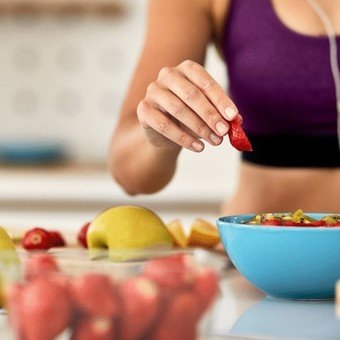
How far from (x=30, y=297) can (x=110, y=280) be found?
2.4 inches

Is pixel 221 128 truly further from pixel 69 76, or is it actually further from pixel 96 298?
pixel 69 76

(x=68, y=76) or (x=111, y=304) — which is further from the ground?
(x=68, y=76)

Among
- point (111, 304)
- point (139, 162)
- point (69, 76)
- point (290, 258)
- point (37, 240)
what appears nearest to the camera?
point (111, 304)

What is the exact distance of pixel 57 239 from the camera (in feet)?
3.65

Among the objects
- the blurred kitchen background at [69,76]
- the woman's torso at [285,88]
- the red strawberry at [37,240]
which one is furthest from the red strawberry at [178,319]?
the blurred kitchen background at [69,76]

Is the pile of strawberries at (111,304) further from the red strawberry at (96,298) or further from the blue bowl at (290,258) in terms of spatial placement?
the blue bowl at (290,258)

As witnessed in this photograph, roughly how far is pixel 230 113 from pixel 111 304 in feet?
1.20

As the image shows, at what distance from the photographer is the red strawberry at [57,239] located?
1.11 meters

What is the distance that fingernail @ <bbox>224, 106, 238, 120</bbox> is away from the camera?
918mm

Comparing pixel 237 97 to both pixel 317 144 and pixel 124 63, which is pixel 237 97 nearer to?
pixel 317 144

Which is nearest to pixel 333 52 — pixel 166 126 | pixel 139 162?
pixel 139 162

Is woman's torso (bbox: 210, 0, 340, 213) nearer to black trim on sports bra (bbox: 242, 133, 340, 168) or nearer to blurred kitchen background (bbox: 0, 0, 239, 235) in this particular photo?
black trim on sports bra (bbox: 242, 133, 340, 168)

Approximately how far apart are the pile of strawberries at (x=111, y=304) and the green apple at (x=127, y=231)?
0.39 m

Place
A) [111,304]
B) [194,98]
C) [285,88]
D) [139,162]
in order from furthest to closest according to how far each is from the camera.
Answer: [285,88] < [139,162] < [194,98] < [111,304]
